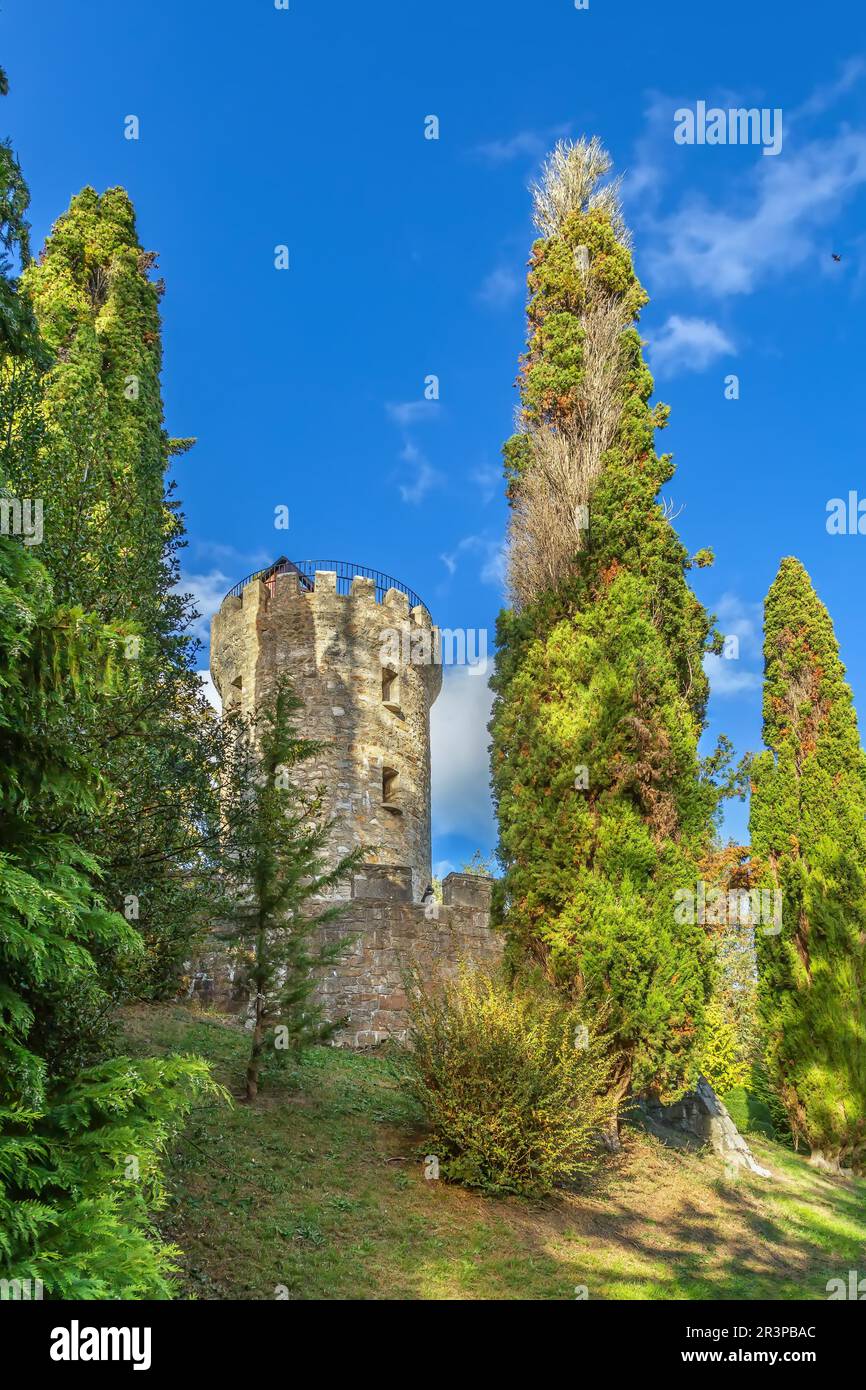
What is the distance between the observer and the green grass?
6.69 meters

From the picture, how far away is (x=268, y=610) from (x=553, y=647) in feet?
36.4

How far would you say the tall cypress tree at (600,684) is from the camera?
1062cm

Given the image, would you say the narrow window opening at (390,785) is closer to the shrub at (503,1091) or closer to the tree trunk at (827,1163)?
the tree trunk at (827,1163)

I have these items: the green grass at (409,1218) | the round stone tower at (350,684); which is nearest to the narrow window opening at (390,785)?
the round stone tower at (350,684)

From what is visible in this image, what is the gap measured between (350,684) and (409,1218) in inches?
562

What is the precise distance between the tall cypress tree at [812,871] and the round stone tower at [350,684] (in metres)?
8.10

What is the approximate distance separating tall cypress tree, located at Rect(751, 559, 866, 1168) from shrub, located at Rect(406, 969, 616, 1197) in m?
5.82

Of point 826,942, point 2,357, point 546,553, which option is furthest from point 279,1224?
point 826,942

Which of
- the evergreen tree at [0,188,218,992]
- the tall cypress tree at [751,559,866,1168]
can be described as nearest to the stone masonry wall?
the tall cypress tree at [751,559,866,1168]

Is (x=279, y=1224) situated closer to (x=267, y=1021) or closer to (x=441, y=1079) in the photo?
(x=441, y=1079)

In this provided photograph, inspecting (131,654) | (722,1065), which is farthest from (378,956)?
(131,654)

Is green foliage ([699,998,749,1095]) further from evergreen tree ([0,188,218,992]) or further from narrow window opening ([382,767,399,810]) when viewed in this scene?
evergreen tree ([0,188,218,992])

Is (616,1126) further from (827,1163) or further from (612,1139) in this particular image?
(827,1163)

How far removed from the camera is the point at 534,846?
37.1 ft
